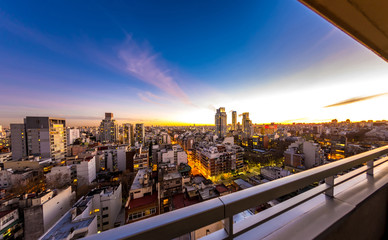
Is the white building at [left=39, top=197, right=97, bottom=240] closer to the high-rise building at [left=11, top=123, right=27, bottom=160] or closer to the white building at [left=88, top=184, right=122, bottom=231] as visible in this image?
the white building at [left=88, top=184, right=122, bottom=231]

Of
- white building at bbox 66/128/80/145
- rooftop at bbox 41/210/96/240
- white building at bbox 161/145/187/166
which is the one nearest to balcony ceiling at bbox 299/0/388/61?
rooftop at bbox 41/210/96/240

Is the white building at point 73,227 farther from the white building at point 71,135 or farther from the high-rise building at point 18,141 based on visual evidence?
the white building at point 71,135

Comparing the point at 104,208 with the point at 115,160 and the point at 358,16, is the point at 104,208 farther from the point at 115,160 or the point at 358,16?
the point at 115,160

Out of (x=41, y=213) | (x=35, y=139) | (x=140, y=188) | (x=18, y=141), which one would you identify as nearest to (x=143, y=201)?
(x=140, y=188)

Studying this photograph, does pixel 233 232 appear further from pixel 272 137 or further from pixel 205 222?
pixel 272 137

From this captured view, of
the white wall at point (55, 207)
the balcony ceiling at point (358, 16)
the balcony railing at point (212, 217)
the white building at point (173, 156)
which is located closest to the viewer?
the balcony railing at point (212, 217)

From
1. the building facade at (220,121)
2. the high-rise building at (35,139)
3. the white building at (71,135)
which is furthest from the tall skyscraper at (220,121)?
the white building at (71,135)
